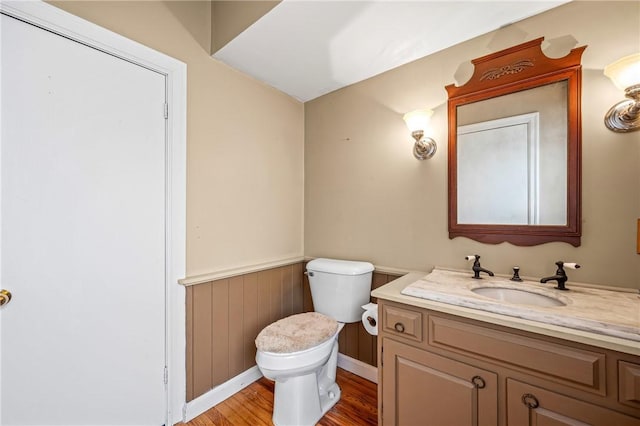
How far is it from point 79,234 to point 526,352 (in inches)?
73.2

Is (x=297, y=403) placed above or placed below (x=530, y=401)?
below

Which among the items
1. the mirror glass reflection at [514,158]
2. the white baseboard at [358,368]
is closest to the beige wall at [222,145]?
the white baseboard at [358,368]

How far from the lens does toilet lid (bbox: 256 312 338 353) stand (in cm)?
139

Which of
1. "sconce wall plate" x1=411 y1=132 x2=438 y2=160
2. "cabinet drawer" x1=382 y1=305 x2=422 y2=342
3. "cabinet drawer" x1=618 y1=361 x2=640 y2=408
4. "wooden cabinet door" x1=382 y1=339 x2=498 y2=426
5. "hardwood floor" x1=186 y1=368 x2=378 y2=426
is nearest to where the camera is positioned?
"cabinet drawer" x1=618 y1=361 x2=640 y2=408

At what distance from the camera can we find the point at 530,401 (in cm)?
91

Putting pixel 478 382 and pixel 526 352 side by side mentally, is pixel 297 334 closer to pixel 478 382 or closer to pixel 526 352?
pixel 478 382

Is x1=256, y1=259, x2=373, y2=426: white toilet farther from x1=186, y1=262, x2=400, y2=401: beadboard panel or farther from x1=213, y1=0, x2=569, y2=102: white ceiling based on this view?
x1=213, y1=0, x2=569, y2=102: white ceiling

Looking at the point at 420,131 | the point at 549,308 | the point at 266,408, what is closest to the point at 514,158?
the point at 420,131

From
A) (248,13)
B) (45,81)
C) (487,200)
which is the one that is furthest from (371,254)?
(45,81)

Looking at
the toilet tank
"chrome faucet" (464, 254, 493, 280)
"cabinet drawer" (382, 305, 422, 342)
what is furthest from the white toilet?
"chrome faucet" (464, 254, 493, 280)

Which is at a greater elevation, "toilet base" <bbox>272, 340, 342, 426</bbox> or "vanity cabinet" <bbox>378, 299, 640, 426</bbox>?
"vanity cabinet" <bbox>378, 299, 640, 426</bbox>

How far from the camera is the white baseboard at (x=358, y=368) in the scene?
185cm

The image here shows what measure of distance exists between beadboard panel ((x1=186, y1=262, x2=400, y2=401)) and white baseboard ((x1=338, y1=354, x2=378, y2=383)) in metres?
0.03

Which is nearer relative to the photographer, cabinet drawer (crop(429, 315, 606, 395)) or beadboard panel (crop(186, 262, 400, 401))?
cabinet drawer (crop(429, 315, 606, 395))
